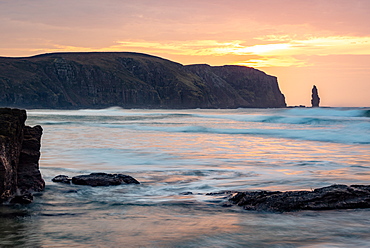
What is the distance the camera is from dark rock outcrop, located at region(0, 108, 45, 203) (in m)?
7.02

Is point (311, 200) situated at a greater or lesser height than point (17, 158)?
lesser

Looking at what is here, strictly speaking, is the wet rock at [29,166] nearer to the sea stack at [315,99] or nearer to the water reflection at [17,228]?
the water reflection at [17,228]

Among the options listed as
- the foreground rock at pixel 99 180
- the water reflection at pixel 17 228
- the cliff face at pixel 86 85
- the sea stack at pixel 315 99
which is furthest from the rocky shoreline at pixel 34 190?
the sea stack at pixel 315 99

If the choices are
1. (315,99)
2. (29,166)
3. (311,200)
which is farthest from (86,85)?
(311,200)

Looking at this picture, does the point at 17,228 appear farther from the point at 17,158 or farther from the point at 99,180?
the point at 99,180

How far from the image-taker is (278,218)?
6.31 metres

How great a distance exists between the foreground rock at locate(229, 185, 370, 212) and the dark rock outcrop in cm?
359

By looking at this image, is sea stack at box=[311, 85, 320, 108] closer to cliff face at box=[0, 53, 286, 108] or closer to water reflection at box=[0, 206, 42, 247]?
Result: cliff face at box=[0, 53, 286, 108]

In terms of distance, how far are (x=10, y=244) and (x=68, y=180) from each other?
13.4ft

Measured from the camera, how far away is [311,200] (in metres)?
6.87

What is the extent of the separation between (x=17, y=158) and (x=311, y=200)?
4.96 metres

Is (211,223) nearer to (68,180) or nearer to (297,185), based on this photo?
(297,185)

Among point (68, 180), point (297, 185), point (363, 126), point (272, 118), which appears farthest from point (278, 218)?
point (272, 118)

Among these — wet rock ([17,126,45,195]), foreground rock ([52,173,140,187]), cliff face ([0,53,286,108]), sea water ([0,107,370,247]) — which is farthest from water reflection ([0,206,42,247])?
cliff face ([0,53,286,108])
